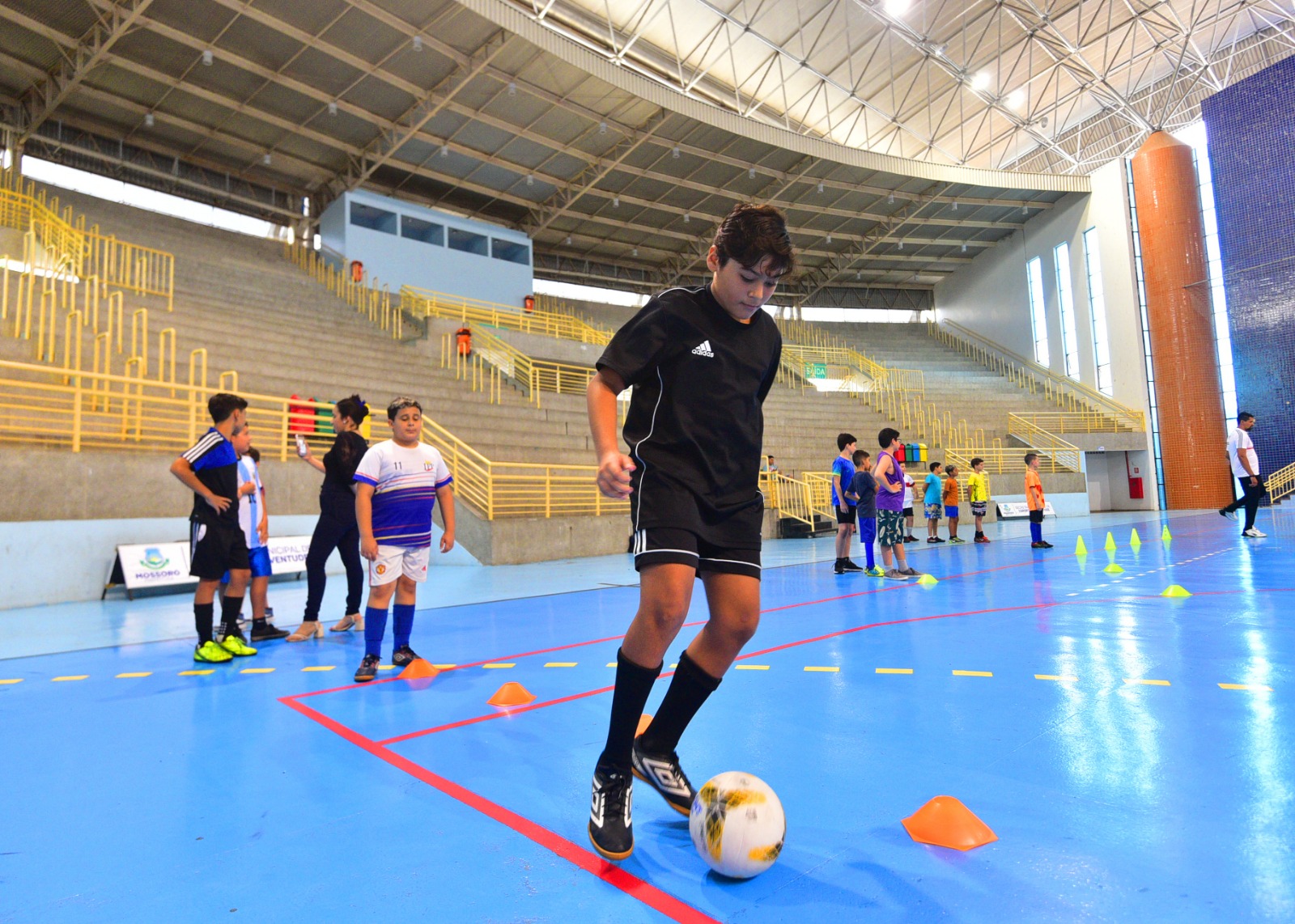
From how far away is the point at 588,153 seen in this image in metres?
24.0

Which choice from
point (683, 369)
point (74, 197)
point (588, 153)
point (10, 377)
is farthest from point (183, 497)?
point (588, 153)

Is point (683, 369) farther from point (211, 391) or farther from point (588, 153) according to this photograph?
point (588, 153)

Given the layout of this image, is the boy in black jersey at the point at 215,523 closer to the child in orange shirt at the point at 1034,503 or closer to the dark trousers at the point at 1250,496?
the child in orange shirt at the point at 1034,503

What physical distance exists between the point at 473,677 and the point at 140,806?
1.90m

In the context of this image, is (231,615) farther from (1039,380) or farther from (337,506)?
(1039,380)

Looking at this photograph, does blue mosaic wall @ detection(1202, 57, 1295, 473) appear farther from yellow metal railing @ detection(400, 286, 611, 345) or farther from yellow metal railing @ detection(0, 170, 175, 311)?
yellow metal railing @ detection(0, 170, 175, 311)

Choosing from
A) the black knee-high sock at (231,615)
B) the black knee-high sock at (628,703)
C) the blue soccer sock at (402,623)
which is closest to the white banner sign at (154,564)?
the black knee-high sock at (231,615)

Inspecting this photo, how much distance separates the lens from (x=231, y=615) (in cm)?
516

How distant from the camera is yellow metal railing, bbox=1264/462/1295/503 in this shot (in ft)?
71.5

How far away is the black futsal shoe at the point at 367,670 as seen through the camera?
13.7 feet

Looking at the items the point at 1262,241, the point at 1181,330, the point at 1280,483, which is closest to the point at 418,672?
the point at 1280,483

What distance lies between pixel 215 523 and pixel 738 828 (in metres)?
→ 4.51

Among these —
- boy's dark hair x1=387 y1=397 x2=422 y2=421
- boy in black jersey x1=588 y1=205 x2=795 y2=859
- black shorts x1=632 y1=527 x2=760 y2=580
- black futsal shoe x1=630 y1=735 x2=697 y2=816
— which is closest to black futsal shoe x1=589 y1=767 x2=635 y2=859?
boy in black jersey x1=588 y1=205 x2=795 y2=859

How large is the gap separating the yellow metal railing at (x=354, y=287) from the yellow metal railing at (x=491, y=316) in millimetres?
654
